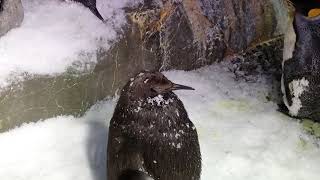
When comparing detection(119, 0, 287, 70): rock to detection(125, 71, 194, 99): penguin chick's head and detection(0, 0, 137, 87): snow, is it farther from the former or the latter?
detection(125, 71, 194, 99): penguin chick's head

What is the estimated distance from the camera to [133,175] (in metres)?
2.42

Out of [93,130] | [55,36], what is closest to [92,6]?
[55,36]

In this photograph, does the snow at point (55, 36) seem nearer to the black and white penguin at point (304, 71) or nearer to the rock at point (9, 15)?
the rock at point (9, 15)

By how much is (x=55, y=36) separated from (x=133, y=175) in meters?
1.31

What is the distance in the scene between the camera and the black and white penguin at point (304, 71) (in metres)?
3.88

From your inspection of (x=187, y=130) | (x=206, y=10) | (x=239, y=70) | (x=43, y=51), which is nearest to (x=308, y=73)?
(x=239, y=70)

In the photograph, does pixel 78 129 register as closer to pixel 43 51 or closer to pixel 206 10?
pixel 43 51

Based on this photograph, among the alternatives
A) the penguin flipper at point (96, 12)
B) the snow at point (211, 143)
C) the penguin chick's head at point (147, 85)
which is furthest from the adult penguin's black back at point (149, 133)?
the penguin flipper at point (96, 12)

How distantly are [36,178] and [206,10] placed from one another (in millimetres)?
2236

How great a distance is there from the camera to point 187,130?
2.56m

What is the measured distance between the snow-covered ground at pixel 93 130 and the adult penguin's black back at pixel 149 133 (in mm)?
539

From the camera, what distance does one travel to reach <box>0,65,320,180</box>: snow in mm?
2994

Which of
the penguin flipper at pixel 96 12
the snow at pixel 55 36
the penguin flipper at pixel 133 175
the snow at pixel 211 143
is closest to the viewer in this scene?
the penguin flipper at pixel 133 175

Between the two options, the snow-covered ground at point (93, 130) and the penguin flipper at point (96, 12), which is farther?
the penguin flipper at point (96, 12)
